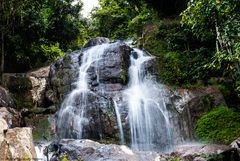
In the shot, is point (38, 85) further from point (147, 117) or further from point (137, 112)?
point (147, 117)

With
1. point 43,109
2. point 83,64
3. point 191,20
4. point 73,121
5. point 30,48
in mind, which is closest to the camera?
point 191,20

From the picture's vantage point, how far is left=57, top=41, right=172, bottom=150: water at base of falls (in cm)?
1031

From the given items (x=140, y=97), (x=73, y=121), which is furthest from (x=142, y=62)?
(x=73, y=121)

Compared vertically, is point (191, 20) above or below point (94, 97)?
above

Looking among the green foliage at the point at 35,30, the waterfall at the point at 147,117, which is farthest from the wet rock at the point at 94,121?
the green foliage at the point at 35,30

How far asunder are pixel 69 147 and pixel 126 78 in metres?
5.19

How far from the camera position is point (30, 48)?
1562 centimetres

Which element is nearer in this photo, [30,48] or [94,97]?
[94,97]

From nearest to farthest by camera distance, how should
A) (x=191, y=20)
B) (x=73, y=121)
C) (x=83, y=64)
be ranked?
(x=191, y=20) < (x=73, y=121) < (x=83, y=64)

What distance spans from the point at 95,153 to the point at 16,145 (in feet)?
6.42

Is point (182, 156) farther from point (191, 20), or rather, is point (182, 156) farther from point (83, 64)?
point (83, 64)

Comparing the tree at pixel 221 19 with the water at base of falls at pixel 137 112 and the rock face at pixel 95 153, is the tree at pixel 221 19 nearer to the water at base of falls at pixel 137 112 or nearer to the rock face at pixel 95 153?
the rock face at pixel 95 153

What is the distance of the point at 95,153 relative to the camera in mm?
7352

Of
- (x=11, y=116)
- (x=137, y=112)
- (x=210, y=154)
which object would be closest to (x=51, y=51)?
(x=11, y=116)
